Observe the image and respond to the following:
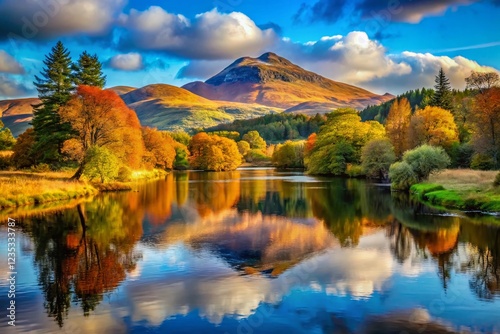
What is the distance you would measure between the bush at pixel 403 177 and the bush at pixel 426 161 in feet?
1.96

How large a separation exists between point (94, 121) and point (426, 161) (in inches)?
1640

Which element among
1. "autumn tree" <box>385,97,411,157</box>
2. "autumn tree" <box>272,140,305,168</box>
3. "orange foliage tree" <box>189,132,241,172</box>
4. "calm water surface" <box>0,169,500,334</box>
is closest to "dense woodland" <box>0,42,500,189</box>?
"autumn tree" <box>385,97,411,157</box>

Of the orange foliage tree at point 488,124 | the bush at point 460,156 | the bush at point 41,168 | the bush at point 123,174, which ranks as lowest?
the bush at point 123,174

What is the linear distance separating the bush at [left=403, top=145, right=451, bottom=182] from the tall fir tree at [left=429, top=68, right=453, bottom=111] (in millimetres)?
43657

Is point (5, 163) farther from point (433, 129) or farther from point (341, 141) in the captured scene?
Result: point (433, 129)

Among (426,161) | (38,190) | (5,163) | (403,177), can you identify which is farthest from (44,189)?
(426,161)

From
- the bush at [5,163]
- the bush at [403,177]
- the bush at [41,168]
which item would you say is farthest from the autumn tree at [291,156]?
the bush at [41,168]

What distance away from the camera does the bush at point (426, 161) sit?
173 ft

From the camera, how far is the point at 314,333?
1328 cm

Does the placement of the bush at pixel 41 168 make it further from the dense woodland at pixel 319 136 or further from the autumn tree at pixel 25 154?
the autumn tree at pixel 25 154

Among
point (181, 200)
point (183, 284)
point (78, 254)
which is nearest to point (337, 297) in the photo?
point (183, 284)

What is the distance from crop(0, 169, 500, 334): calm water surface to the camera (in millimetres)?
14273

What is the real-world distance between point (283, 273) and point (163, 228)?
13282 mm

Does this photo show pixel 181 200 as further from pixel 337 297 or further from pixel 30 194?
pixel 337 297
